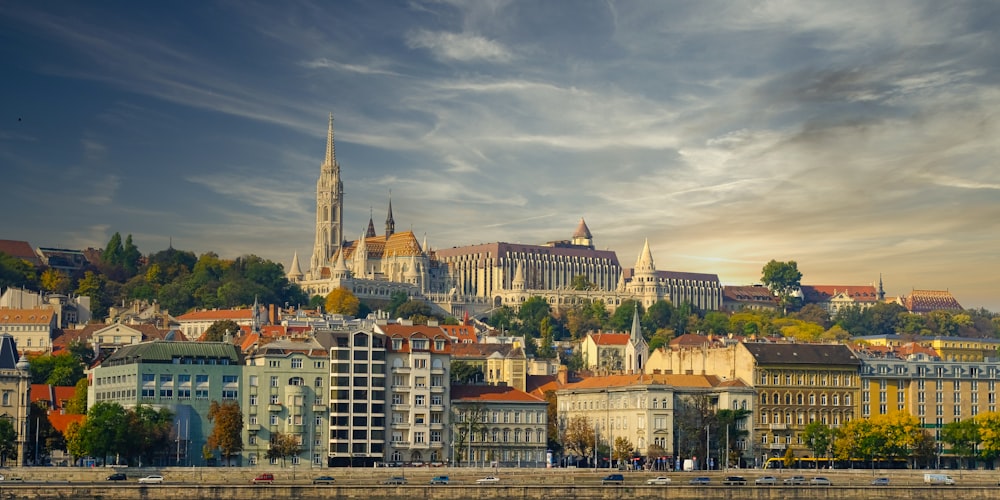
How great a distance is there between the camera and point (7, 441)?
108688 mm

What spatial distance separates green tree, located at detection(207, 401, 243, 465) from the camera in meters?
113

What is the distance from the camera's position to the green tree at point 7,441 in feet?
356

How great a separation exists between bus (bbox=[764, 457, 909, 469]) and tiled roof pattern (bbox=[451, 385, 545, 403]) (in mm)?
16614

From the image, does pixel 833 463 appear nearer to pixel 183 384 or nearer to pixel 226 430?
pixel 226 430

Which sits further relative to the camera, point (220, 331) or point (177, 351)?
point (220, 331)

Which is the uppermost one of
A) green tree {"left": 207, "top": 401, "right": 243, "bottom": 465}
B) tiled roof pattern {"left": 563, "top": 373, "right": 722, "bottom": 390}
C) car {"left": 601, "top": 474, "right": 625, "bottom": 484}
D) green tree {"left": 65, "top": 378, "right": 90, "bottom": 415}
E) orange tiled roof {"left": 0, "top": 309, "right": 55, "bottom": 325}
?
orange tiled roof {"left": 0, "top": 309, "right": 55, "bottom": 325}

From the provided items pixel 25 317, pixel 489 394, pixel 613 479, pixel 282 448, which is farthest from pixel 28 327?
pixel 613 479

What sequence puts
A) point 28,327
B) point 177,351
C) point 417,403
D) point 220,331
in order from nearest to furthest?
point 177,351 → point 417,403 → point 220,331 → point 28,327

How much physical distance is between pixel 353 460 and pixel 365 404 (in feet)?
12.3

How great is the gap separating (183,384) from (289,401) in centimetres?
689

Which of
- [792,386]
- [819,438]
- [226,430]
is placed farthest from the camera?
[792,386]

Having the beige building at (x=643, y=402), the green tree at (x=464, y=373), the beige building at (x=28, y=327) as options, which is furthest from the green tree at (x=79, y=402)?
the beige building at (x=28, y=327)

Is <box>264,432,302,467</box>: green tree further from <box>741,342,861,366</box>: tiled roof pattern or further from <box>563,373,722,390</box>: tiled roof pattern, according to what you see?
<box>741,342,861,366</box>: tiled roof pattern

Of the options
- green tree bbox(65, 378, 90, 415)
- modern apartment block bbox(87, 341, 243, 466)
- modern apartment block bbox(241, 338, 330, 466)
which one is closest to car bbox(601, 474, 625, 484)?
modern apartment block bbox(241, 338, 330, 466)
